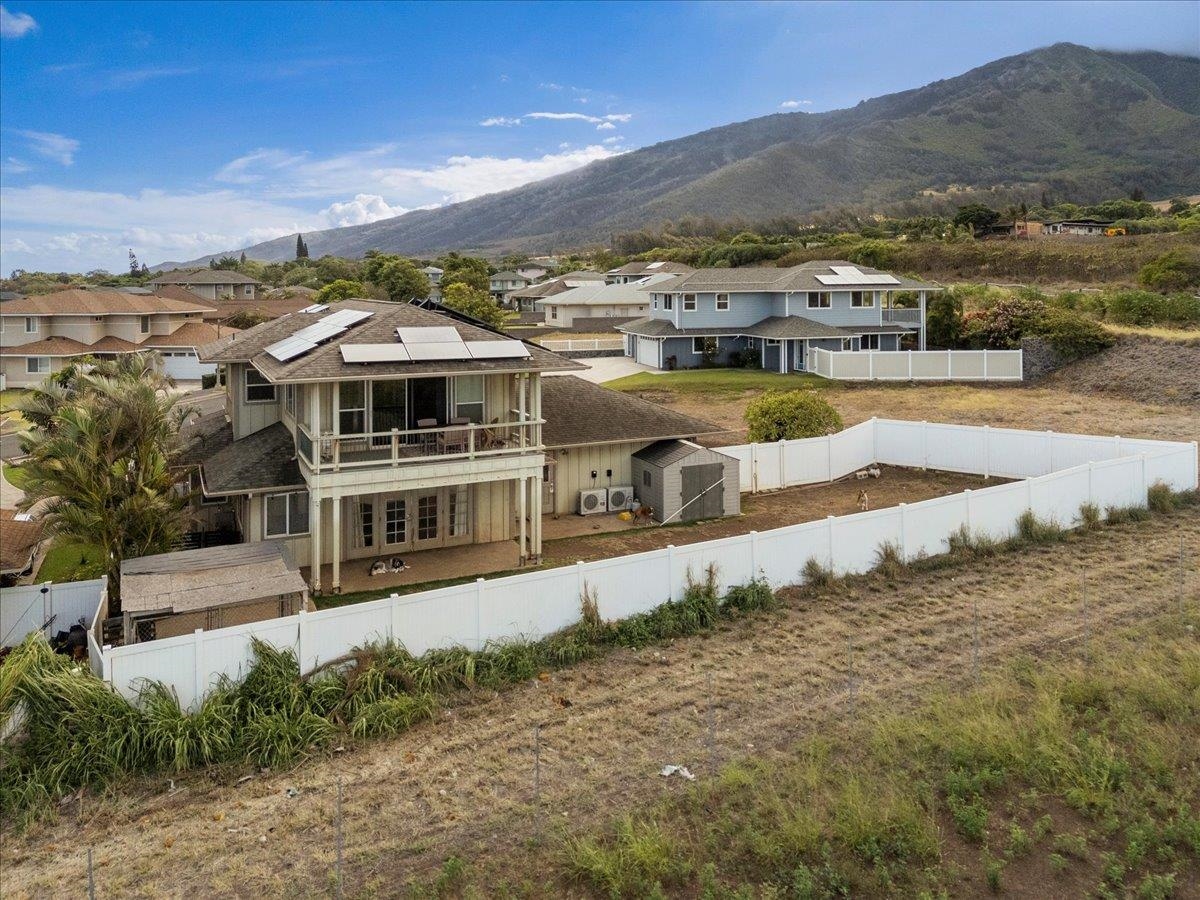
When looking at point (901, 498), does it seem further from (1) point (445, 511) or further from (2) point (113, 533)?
(2) point (113, 533)

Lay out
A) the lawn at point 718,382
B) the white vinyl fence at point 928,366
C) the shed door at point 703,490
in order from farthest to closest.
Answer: the white vinyl fence at point 928,366, the lawn at point 718,382, the shed door at point 703,490

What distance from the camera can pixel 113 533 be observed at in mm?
15078

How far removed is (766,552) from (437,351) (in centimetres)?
759

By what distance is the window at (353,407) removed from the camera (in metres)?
17.9

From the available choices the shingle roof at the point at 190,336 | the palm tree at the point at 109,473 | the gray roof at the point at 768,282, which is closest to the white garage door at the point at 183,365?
the shingle roof at the point at 190,336

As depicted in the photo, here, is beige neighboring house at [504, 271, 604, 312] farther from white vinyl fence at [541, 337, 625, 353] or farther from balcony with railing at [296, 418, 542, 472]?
balcony with railing at [296, 418, 542, 472]

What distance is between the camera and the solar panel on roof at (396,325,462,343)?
17.6m

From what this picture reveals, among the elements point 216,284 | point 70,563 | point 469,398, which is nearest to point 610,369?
point 469,398

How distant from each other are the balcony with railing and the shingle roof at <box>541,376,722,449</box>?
2.16 m

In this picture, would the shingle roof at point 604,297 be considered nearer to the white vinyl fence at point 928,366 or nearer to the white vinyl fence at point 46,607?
the white vinyl fence at point 928,366

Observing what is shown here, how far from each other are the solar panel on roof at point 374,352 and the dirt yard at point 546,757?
7.19 metres

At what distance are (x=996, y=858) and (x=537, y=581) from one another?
7422 mm

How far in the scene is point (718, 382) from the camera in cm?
4075

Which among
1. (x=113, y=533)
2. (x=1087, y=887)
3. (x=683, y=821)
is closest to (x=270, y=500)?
(x=113, y=533)
